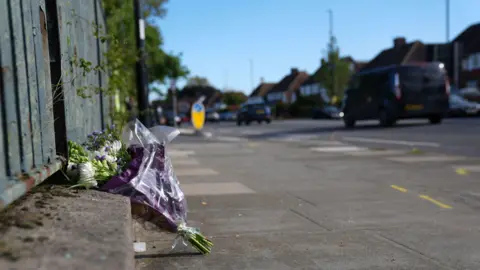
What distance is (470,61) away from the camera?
164 ft

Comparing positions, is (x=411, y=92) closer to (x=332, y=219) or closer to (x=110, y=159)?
(x=332, y=219)

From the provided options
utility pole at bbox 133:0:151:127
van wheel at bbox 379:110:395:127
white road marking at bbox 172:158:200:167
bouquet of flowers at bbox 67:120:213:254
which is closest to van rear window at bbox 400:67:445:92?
van wheel at bbox 379:110:395:127

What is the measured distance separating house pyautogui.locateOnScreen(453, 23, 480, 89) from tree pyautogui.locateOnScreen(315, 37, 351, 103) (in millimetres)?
14172

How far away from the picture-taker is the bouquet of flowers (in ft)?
11.1

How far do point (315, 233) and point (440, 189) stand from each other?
2.58 meters

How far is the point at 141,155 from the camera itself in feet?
12.7

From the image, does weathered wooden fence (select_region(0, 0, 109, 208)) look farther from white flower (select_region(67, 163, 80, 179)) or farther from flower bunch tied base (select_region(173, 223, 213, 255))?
flower bunch tied base (select_region(173, 223, 213, 255))

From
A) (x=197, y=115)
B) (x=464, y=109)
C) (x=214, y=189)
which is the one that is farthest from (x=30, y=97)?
(x=464, y=109)

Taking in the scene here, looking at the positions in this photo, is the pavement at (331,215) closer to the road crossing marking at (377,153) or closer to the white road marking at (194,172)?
the white road marking at (194,172)

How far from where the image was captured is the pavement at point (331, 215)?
3242 millimetres

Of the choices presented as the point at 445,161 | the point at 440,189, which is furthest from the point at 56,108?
the point at 445,161

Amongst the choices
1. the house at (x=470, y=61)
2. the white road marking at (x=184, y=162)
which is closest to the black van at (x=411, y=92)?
the white road marking at (x=184, y=162)

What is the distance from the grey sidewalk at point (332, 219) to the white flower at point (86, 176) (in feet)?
1.99

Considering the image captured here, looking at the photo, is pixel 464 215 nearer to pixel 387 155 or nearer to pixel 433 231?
pixel 433 231
